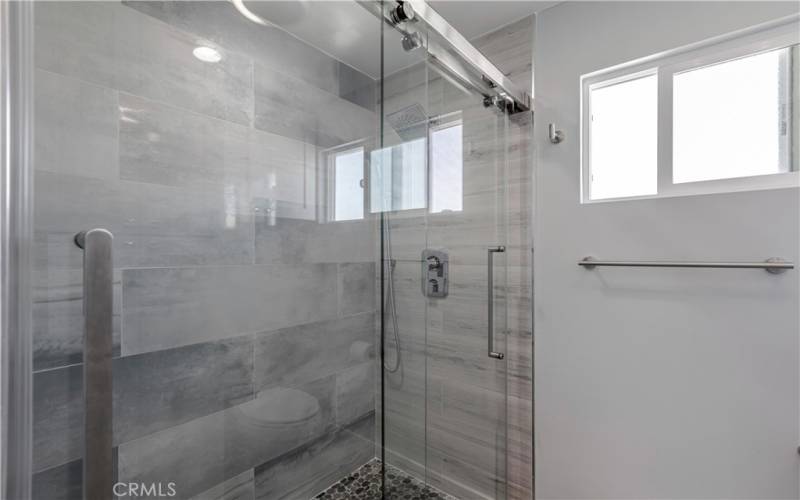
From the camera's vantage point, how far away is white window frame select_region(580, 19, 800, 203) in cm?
118

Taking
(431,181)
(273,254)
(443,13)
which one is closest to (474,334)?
(431,181)

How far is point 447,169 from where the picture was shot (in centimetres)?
126

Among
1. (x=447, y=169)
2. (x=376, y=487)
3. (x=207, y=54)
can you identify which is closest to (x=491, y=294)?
(x=447, y=169)

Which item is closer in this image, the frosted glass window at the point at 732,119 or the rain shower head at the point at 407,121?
the rain shower head at the point at 407,121

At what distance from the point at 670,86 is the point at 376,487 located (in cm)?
214

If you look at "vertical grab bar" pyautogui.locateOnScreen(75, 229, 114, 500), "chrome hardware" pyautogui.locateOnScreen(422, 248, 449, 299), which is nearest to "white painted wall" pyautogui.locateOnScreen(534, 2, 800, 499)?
"chrome hardware" pyautogui.locateOnScreen(422, 248, 449, 299)

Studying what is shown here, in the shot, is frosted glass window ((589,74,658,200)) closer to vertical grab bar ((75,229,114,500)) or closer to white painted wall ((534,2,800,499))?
white painted wall ((534,2,800,499))

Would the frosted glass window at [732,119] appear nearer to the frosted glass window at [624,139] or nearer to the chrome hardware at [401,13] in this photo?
the frosted glass window at [624,139]

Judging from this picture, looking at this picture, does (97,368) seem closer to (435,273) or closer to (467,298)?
(435,273)

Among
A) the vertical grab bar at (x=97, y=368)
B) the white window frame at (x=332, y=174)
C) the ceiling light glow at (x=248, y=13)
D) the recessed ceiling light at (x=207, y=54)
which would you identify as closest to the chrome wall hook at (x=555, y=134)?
the white window frame at (x=332, y=174)

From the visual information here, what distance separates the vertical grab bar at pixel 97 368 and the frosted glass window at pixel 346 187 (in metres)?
0.97

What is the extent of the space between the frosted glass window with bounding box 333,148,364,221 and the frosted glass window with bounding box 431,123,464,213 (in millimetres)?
464

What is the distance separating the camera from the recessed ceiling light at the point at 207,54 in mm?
1169

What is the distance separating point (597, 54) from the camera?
4.88ft
